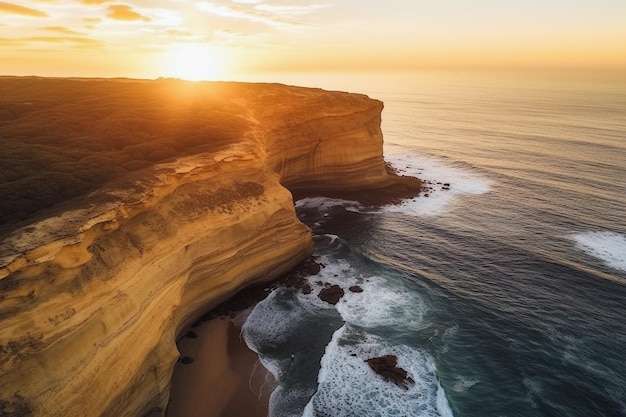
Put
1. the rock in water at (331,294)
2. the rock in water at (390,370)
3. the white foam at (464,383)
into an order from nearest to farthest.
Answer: the white foam at (464,383)
the rock in water at (390,370)
the rock in water at (331,294)

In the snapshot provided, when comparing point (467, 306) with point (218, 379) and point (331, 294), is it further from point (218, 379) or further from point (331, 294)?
point (218, 379)

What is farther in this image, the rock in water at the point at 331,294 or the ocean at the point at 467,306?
the rock in water at the point at 331,294

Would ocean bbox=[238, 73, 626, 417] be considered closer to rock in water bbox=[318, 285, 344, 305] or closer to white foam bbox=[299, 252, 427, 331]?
white foam bbox=[299, 252, 427, 331]

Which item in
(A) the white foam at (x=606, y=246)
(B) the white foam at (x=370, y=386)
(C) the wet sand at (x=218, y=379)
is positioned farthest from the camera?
(A) the white foam at (x=606, y=246)

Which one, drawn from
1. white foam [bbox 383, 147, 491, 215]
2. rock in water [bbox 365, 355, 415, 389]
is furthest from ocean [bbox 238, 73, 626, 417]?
white foam [bbox 383, 147, 491, 215]

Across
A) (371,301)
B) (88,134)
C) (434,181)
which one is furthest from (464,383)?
(434,181)

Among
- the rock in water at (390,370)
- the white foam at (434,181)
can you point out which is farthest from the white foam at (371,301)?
the white foam at (434,181)

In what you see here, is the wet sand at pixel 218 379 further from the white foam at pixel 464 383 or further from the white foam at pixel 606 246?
the white foam at pixel 606 246
